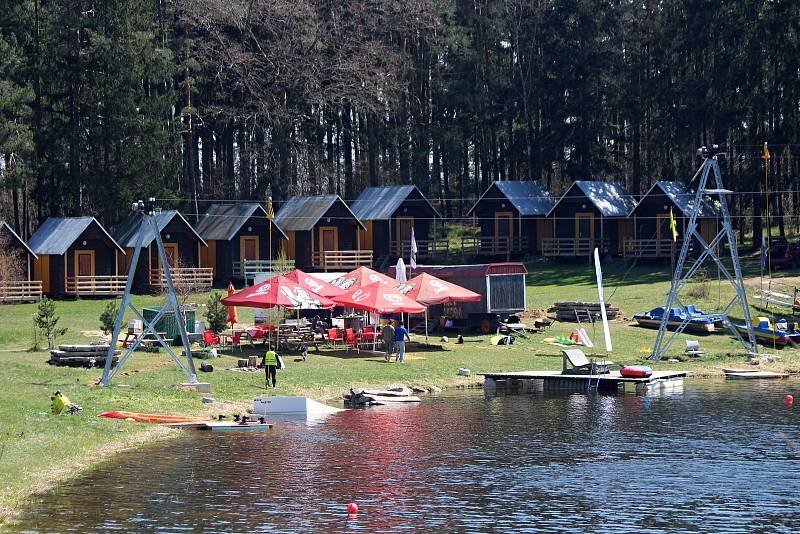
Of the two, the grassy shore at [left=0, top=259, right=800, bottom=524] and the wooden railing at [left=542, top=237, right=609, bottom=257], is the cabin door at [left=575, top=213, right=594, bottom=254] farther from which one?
the grassy shore at [left=0, top=259, right=800, bottom=524]

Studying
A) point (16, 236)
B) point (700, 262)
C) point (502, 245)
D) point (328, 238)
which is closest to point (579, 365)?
point (700, 262)

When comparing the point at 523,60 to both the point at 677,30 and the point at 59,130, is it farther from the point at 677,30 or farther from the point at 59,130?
the point at 59,130

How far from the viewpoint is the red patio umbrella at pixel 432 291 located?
49.1 meters

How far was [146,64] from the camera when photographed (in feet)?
254

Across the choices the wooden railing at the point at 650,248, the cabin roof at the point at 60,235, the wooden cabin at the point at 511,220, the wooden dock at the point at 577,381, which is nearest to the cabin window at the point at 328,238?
the wooden cabin at the point at 511,220

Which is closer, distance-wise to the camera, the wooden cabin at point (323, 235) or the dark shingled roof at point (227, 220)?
the dark shingled roof at point (227, 220)

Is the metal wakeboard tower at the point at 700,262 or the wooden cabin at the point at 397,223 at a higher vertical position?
the wooden cabin at the point at 397,223

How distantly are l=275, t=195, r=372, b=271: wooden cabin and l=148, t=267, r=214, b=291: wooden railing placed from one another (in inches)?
273

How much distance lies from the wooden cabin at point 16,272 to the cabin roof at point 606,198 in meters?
31.2

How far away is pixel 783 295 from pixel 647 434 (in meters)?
26.3

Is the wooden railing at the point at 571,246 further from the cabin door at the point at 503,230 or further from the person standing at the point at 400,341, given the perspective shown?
the person standing at the point at 400,341

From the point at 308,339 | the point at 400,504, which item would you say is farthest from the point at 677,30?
the point at 400,504

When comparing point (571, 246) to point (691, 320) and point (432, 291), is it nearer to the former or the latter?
point (691, 320)

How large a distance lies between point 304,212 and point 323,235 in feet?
6.07
